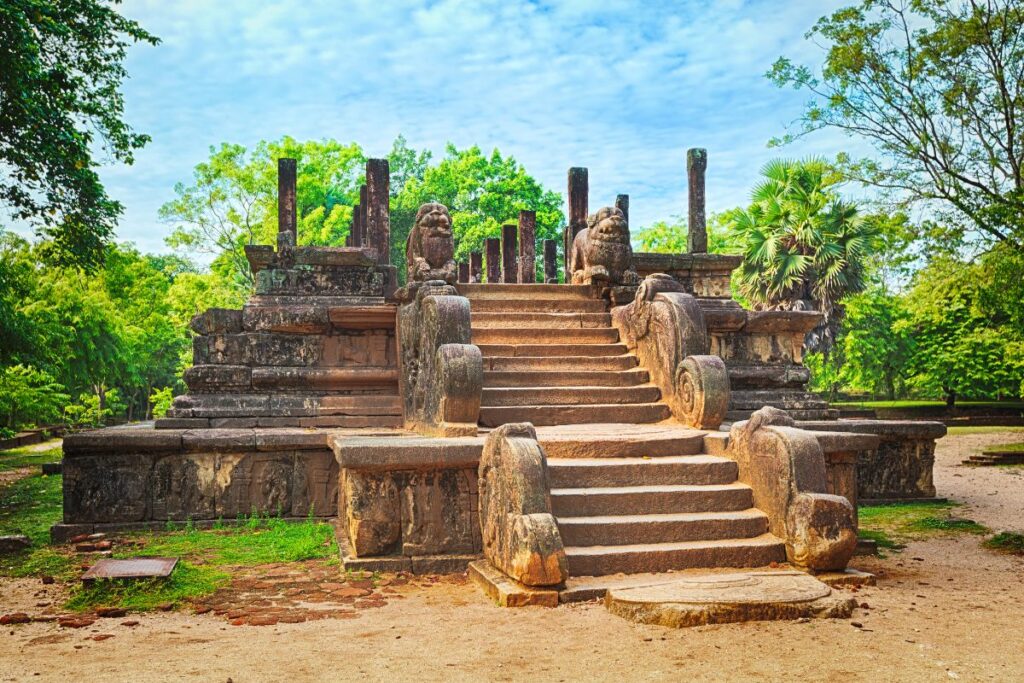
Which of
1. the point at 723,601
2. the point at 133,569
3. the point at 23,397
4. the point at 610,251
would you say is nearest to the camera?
the point at 723,601

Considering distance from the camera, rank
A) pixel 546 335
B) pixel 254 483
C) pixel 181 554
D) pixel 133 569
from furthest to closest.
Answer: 1. pixel 546 335
2. pixel 254 483
3. pixel 181 554
4. pixel 133 569

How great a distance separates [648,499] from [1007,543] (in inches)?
124

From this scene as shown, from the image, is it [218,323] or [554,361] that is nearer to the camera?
[554,361]

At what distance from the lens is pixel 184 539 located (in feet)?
21.9

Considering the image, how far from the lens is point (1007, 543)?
6770 mm

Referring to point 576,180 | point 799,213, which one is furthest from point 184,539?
point 799,213

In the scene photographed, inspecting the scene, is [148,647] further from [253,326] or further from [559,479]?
[253,326]

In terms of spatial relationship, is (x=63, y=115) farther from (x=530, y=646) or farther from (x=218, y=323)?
(x=530, y=646)

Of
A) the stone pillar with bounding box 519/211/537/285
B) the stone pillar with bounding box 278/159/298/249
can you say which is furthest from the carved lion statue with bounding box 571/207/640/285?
the stone pillar with bounding box 519/211/537/285

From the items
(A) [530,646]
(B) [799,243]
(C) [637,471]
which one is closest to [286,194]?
(C) [637,471]

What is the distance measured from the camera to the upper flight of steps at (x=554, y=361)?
7.19m

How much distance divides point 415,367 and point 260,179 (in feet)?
85.1

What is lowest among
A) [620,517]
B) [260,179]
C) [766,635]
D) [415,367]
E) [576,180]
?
[766,635]

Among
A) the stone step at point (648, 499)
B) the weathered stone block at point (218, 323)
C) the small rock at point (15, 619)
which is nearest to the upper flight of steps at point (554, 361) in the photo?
the stone step at point (648, 499)
